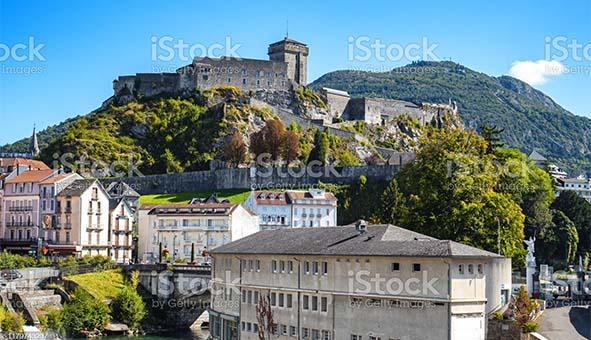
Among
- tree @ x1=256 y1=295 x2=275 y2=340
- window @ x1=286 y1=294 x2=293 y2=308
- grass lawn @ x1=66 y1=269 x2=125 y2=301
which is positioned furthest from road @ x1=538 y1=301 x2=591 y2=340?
grass lawn @ x1=66 y1=269 x2=125 y2=301

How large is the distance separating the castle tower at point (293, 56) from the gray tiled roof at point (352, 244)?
336ft

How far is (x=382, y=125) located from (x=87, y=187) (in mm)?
82992

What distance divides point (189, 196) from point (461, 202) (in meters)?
62.4

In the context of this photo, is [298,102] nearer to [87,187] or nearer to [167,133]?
[167,133]

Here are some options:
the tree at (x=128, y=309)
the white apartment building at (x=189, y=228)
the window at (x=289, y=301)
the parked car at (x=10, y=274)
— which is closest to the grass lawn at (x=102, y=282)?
the tree at (x=128, y=309)

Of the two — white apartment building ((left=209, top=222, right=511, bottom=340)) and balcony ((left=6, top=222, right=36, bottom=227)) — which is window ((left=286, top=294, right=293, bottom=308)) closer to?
white apartment building ((left=209, top=222, right=511, bottom=340))

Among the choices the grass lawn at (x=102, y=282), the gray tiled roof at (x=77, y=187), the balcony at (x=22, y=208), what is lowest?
the grass lawn at (x=102, y=282)

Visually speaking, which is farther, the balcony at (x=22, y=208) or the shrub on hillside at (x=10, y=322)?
the balcony at (x=22, y=208)

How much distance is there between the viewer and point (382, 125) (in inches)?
6220

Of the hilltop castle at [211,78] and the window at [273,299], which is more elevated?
the hilltop castle at [211,78]

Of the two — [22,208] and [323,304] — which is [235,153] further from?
[323,304]

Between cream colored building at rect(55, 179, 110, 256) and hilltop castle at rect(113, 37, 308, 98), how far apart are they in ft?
196

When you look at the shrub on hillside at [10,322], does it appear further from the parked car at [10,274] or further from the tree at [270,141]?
the tree at [270,141]

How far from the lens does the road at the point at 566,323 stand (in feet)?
141
